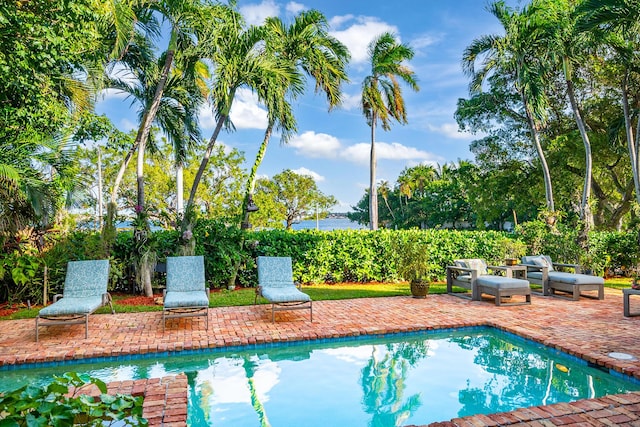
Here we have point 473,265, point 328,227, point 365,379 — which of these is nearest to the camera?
point 365,379

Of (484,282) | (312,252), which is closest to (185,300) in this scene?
(312,252)

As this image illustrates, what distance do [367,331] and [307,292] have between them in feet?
13.6

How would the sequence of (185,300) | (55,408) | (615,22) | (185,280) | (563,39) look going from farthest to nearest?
(563,39), (615,22), (185,280), (185,300), (55,408)

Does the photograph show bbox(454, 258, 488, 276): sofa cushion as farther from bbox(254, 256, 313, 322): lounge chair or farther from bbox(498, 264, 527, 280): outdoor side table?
bbox(254, 256, 313, 322): lounge chair

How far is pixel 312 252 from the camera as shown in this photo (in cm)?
1208

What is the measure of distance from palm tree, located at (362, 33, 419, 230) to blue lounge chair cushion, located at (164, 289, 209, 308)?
11271 mm

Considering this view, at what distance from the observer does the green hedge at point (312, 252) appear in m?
9.05

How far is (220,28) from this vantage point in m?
11.7

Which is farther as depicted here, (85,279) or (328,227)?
(328,227)

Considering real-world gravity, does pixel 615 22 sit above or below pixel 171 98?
above

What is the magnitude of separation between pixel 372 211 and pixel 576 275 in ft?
33.8

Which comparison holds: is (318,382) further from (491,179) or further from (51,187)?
(491,179)

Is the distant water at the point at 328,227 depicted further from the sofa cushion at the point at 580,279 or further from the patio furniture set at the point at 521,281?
the sofa cushion at the point at 580,279

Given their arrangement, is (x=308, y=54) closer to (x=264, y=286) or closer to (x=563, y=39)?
(x=563, y=39)
